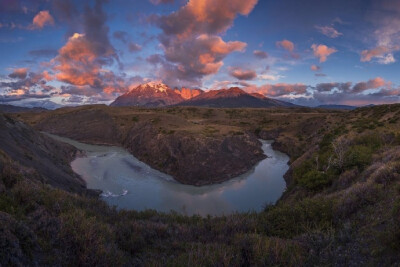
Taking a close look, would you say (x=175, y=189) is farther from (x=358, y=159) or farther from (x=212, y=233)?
(x=212, y=233)

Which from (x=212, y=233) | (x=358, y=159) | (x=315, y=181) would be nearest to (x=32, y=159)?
(x=212, y=233)

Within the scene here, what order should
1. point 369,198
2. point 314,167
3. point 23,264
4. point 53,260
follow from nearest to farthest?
point 23,264 < point 53,260 < point 369,198 < point 314,167

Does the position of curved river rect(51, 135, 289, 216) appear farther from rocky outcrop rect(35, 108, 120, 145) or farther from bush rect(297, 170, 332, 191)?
rocky outcrop rect(35, 108, 120, 145)

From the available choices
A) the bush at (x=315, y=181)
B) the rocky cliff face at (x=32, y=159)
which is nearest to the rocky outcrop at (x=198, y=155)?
the rocky cliff face at (x=32, y=159)

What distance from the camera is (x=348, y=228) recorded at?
24.2 feet

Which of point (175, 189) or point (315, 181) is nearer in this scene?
point (315, 181)

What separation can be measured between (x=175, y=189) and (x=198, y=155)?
7.09 m

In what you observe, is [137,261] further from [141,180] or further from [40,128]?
[40,128]

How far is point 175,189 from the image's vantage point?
26.4 meters

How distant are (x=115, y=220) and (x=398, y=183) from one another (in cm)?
1128

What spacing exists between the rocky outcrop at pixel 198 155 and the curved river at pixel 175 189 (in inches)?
46.9

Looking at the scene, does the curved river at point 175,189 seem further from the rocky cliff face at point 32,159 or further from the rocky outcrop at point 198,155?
the rocky cliff face at point 32,159

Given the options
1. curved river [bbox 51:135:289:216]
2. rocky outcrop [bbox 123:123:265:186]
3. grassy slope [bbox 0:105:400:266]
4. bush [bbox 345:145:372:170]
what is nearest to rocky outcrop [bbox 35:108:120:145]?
rocky outcrop [bbox 123:123:265:186]

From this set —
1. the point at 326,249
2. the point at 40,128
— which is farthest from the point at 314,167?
the point at 40,128
